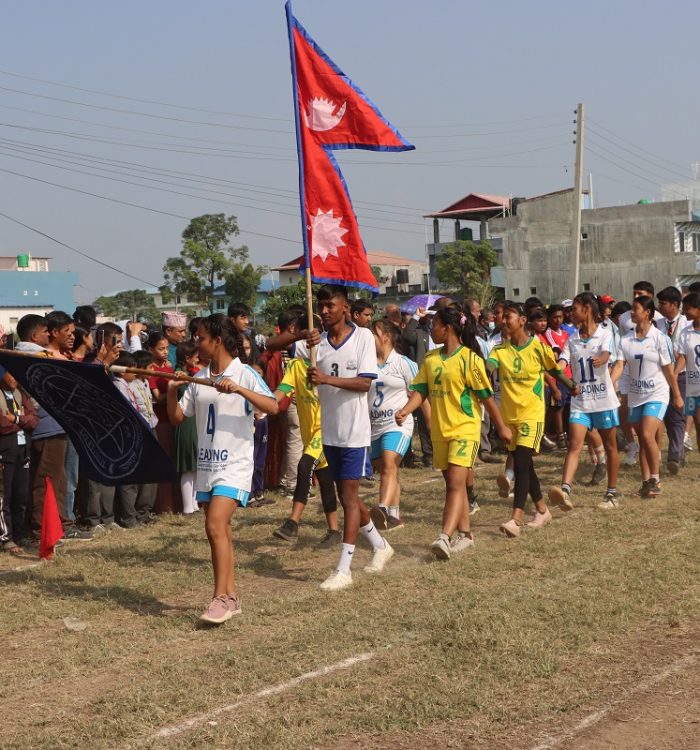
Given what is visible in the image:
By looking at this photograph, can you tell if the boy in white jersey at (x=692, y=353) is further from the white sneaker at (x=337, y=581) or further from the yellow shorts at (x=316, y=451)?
the white sneaker at (x=337, y=581)

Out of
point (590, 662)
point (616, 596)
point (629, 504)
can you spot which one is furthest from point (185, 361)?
point (590, 662)

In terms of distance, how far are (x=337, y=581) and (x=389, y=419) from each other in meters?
2.56

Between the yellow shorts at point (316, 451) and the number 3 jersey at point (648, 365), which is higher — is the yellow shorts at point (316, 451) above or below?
below

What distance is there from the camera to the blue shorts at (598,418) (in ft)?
37.0

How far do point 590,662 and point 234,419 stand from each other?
9.05 feet

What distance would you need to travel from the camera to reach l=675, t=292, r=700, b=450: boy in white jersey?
12.8 meters

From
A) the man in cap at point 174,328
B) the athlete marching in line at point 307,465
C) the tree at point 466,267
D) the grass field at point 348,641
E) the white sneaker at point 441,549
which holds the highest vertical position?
the tree at point 466,267

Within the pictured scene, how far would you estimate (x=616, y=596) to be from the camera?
731cm

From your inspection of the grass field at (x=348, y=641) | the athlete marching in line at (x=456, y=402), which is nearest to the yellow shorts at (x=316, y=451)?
the grass field at (x=348, y=641)

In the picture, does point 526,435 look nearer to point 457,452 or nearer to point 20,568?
point 457,452

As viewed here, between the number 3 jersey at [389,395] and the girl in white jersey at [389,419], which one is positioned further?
the number 3 jersey at [389,395]

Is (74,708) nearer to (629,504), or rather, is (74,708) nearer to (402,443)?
(402,443)

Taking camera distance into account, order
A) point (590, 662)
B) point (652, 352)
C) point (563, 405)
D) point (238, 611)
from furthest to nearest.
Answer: point (563, 405)
point (652, 352)
point (238, 611)
point (590, 662)

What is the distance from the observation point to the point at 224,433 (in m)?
7.38
